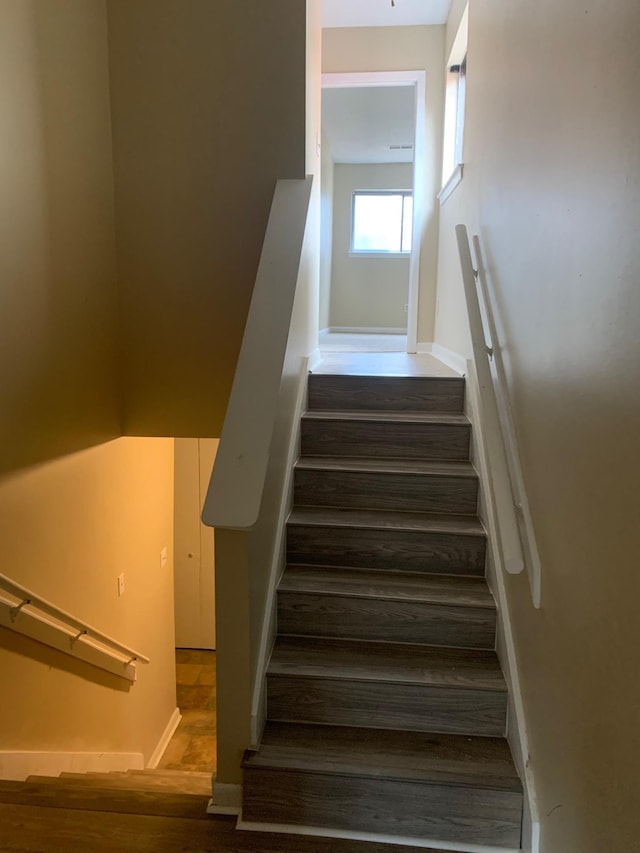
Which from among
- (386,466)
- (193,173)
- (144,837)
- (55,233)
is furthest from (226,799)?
(193,173)

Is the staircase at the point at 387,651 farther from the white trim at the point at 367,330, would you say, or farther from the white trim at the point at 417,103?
the white trim at the point at 367,330

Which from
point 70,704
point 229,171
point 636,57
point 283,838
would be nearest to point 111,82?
point 229,171

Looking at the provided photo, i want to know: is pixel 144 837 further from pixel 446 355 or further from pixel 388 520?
pixel 446 355

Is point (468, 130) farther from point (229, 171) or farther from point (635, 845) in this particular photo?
point (635, 845)

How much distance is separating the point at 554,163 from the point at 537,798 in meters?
1.78

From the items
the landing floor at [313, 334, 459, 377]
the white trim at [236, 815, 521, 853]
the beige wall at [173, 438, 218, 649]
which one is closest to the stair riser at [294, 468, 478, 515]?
the landing floor at [313, 334, 459, 377]

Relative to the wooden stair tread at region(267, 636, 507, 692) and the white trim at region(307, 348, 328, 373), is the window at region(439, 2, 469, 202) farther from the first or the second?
the wooden stair tread at region(267, 636, 507, 692)

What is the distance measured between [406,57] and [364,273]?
13.4ft

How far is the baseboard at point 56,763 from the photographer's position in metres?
2.19

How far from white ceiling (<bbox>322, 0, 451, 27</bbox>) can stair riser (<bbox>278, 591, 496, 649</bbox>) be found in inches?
155

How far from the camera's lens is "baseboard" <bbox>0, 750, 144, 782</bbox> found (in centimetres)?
219

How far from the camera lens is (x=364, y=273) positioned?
324 inches

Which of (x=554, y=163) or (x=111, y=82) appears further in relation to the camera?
(x=111, y=82)

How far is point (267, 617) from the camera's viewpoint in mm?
2027
